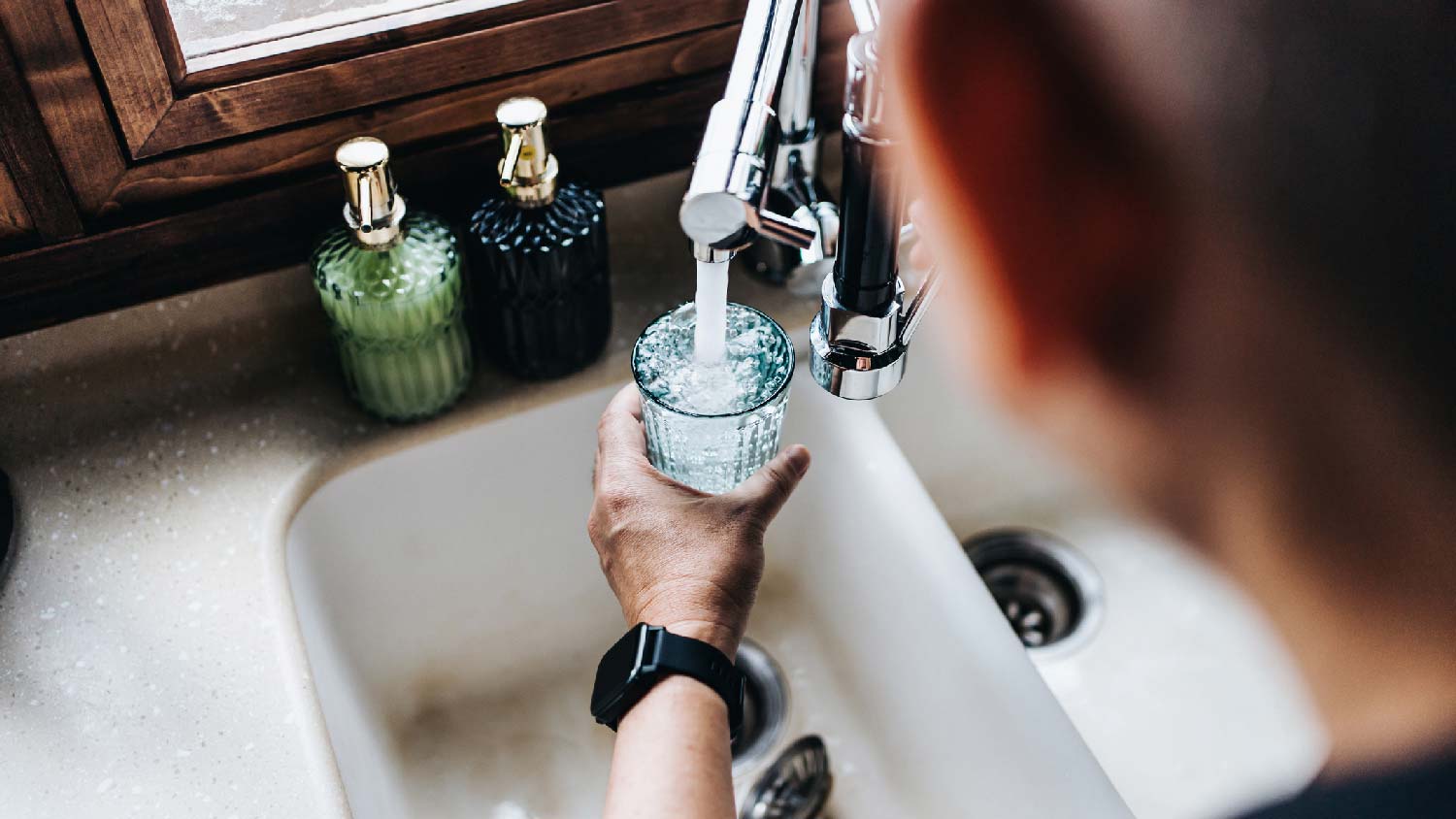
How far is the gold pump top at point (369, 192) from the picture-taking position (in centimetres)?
64

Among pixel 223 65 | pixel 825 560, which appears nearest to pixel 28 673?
pixel 223 65

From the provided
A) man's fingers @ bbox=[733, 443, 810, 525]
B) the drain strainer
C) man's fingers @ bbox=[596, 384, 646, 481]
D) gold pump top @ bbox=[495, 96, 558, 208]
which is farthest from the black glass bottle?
the drain strainer

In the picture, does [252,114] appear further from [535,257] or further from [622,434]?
[622,434]

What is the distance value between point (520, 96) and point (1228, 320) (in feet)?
1.83

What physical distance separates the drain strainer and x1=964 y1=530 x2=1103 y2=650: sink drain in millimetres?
207

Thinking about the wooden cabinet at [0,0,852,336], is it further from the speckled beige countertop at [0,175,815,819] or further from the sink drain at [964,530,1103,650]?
the sink drain at [964,530,1103,650]

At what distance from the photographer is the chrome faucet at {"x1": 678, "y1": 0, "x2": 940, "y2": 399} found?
39 centimetres

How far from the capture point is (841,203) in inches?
19.1

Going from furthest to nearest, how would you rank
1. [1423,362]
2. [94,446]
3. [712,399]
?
[94,446] < [712,399] < [1423,362]

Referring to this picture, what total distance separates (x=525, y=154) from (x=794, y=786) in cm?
46

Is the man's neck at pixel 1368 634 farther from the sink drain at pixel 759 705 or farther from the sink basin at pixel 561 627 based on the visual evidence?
the sink drain at pixel 759 705

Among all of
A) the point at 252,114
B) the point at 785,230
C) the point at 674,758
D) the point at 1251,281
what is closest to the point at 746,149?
the point at 785,230

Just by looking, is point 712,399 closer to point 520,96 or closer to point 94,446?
point 520,96

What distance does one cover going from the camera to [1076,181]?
399 mm
